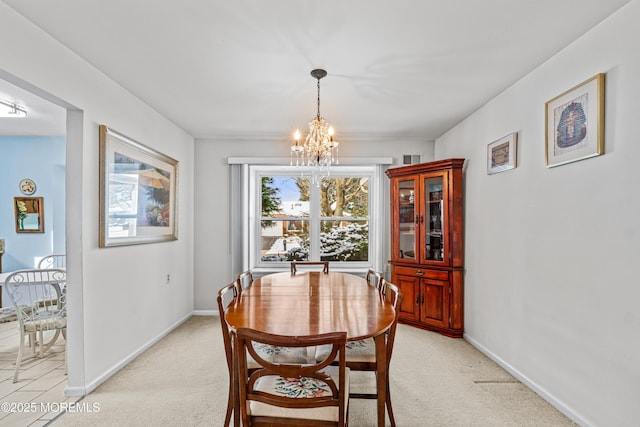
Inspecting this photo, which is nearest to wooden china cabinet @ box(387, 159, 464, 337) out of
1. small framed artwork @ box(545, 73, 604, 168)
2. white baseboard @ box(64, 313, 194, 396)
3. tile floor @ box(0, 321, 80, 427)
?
small framed artwork @ box(545, 73, 604, 168)

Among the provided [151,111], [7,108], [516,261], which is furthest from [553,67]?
[7,108]

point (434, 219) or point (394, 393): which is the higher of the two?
point (434, 219)

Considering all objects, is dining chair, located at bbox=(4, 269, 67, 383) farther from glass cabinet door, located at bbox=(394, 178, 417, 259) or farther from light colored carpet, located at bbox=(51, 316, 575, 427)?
glass cabinet door, located at bbox=(394, 178, 417, 259)

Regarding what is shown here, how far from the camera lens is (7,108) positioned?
3502mm

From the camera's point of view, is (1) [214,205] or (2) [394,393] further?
(1) [214,205]

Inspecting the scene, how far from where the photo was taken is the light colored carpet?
2.15 metres

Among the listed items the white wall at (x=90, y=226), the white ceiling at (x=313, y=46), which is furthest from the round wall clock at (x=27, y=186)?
the white wall at (x=90, y=226)

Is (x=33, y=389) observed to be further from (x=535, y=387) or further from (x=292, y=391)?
(x=535, y=387)

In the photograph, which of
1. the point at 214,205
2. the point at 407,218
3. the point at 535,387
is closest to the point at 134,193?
the point at 214,205

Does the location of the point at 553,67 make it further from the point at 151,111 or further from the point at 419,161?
the point at 151,111

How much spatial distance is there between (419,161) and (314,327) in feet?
11.6

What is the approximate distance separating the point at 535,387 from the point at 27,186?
6268 mm

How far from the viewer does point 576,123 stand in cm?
211

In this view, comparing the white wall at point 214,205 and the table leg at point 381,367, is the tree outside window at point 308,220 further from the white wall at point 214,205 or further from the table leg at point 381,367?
the table leg at point 381,367
